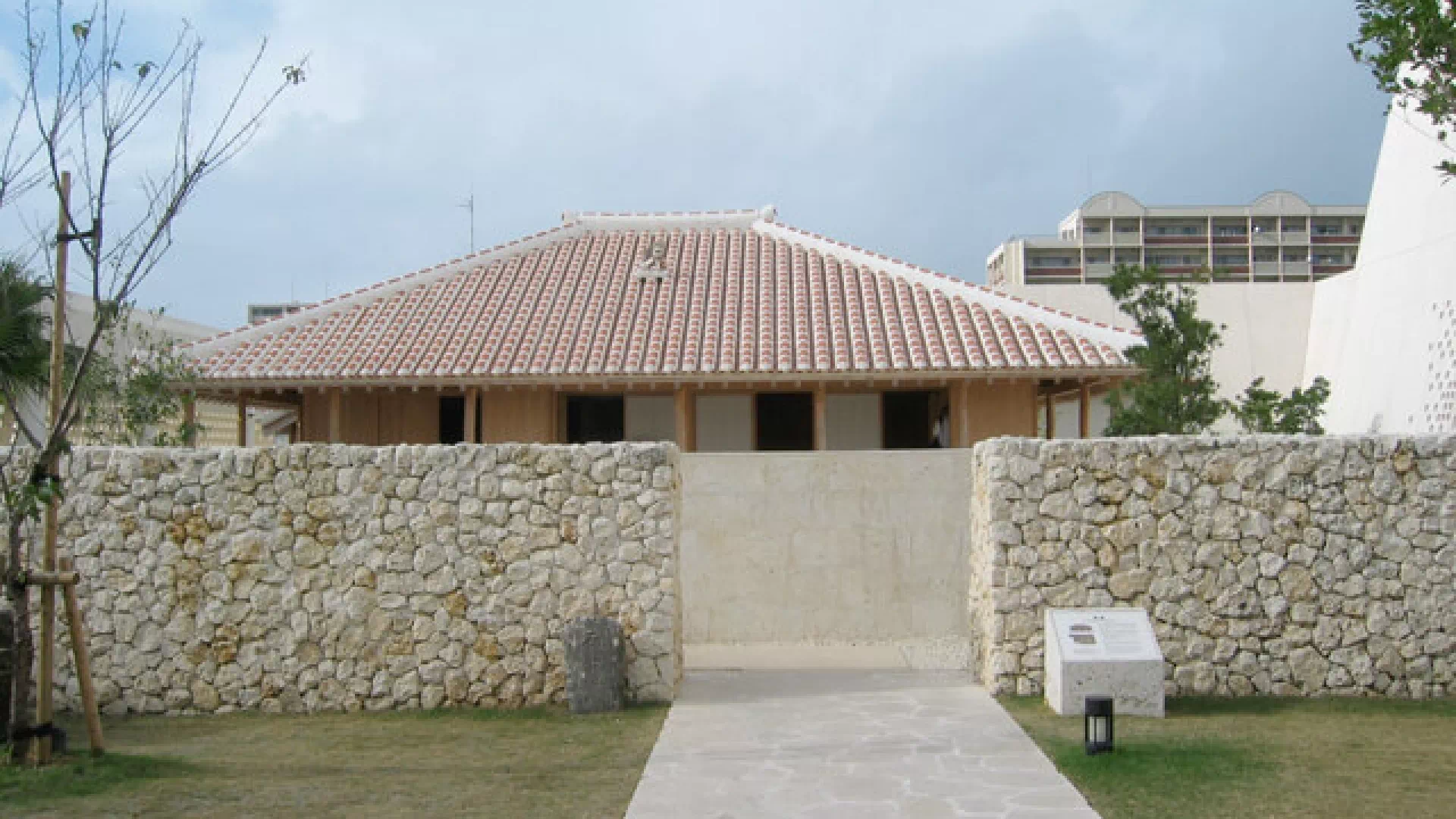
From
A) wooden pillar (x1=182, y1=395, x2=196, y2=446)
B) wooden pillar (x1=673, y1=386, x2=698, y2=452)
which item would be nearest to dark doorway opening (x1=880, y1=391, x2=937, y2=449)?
wooden pillar (x1=673, y1=386, x2=698, y2=452)

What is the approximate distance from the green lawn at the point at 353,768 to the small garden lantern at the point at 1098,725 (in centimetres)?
312

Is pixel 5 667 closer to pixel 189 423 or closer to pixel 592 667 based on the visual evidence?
pixel 592 667

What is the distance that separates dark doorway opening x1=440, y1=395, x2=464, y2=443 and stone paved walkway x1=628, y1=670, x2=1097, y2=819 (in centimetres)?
888

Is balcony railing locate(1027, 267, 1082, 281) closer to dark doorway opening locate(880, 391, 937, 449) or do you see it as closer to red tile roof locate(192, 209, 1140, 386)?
red tile roof locate(192, 209, 1140, 386)

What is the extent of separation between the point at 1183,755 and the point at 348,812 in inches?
219

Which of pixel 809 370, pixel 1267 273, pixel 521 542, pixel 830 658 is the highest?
pixel 1267 273

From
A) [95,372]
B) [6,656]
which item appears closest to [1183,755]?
[6,656]

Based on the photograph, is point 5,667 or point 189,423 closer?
point 5,667

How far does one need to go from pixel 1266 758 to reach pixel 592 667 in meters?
5.26

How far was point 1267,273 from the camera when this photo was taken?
73.8m

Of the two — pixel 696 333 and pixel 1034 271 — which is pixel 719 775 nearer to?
pixel 696 333

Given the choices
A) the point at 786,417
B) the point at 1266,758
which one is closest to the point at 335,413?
the point at 786,417

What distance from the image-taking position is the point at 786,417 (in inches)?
764

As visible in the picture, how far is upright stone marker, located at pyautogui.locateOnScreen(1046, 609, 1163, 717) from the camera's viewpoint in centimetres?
1018
